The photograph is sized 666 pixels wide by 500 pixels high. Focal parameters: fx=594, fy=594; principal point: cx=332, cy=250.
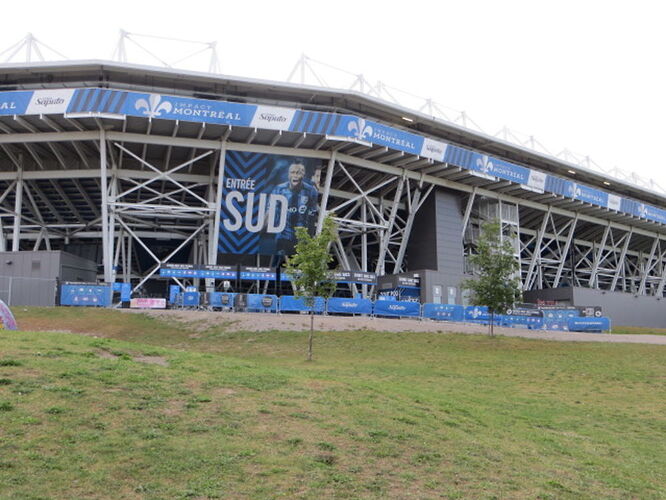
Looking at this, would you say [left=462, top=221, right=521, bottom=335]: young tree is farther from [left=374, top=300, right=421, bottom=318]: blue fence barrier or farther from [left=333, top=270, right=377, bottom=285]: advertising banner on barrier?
[left=333, top=270, right=377, bottom=285]: advertising banner on barrier

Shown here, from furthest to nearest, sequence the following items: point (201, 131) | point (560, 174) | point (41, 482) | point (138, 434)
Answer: point (560, 174), point (201, 131), point (138, 434), point (41, 482)

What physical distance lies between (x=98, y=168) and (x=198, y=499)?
132ft

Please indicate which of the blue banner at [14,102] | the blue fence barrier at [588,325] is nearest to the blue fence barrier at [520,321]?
the blue fence barrier at [588,325]

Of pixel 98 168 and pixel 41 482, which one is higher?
pixel 98 168

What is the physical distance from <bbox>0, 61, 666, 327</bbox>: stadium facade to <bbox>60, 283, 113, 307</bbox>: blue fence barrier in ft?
15.8

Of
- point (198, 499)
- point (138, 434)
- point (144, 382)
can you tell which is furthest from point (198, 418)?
point (198, 499)

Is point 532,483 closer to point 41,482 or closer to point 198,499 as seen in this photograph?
point 198,499

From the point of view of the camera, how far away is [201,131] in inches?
1521

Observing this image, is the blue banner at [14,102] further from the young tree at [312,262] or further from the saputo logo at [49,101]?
the young tree at [312,262]

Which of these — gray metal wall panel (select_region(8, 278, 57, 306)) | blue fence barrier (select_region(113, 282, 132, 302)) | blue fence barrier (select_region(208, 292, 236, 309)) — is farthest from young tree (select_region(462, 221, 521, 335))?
gray metal wall panel (select_region(8, 278, 57, 306))

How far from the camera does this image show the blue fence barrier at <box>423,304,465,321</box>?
3656 cm

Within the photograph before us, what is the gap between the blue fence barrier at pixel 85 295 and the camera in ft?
110

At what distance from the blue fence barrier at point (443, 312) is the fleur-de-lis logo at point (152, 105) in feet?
65.8

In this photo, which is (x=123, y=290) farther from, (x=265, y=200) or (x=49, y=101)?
(x=49, y=101)
